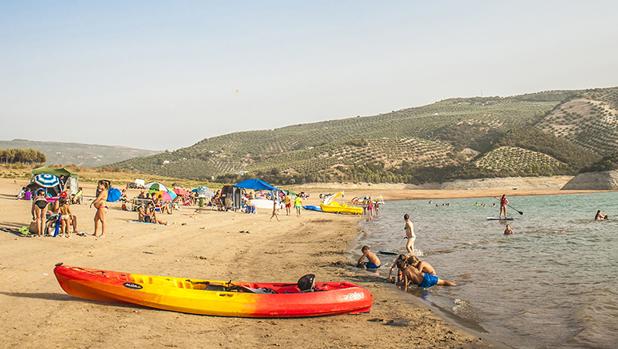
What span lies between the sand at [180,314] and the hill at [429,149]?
226 feet

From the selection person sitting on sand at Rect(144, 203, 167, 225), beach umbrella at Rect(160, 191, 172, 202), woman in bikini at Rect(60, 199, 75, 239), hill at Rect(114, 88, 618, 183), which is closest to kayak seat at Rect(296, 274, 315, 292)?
woman in bikini at Rect(60, 199, 75, 239)

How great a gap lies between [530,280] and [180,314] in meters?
9.00

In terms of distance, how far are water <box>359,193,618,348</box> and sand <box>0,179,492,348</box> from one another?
109cm

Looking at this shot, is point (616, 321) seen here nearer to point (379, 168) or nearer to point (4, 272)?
point (4, 272)

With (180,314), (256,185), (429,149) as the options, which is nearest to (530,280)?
(180,314)

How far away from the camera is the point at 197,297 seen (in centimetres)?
887

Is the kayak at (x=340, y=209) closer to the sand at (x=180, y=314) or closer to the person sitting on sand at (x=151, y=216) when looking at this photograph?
the sand at (x=180, y=314)

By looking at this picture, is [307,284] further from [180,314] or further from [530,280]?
[530,280]

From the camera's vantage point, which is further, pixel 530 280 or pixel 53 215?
pixel 53 215

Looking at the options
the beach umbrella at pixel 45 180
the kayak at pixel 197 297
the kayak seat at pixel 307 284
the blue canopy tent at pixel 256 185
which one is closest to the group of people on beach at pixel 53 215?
the kayak at pixel 197 297

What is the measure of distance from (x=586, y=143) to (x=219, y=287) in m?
107

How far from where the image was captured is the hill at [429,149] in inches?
3565

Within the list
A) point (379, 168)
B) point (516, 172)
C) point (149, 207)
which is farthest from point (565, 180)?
point (149, 207)

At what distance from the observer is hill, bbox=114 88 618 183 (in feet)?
297
